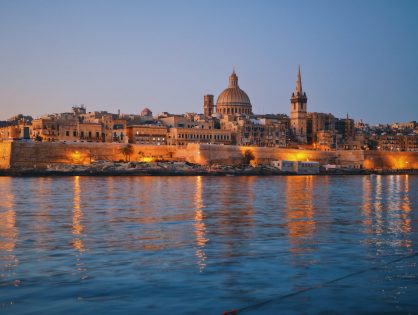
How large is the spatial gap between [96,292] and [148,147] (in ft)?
165

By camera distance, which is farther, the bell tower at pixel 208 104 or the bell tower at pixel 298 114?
the bell tower at pixel 208 104

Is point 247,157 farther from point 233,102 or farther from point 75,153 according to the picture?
point 233,102

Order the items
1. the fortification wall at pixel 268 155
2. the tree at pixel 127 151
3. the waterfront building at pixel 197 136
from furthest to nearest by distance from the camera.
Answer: the waterfront building at pixel 197 136, the fortification wall at pixel 268 155, the tree at pixel 127 151

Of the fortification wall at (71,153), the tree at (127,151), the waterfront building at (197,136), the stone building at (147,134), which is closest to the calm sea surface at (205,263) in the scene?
the fortification wall at (71,153)

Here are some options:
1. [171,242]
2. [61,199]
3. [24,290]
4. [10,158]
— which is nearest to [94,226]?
[171,242]

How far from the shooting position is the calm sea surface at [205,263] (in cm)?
702

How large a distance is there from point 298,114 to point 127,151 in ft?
104

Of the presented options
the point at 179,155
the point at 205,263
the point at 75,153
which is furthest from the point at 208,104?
the point at 205,263

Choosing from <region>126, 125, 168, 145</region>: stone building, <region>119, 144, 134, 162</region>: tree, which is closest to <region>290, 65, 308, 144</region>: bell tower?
<region>126, 125, 168, 145</region>: stone building

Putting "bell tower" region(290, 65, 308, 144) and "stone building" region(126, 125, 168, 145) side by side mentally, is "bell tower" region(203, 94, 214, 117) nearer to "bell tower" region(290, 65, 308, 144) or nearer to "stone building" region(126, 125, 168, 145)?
"bell tower" region(290, 65, 308, 144)

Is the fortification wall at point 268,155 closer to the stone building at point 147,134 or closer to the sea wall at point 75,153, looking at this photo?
the sea wall at point 75,153

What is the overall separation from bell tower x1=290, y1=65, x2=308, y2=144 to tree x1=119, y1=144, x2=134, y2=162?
2875 cm

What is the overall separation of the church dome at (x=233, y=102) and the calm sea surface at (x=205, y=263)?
71381 millimetres

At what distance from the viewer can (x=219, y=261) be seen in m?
9.38
